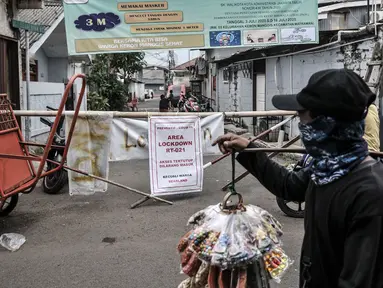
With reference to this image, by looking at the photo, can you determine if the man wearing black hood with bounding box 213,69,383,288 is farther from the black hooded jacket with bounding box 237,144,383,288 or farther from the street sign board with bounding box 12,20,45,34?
the street sign board with bounding box 12,20,45,34

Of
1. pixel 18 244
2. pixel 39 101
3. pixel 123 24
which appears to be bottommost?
pixel 18 244

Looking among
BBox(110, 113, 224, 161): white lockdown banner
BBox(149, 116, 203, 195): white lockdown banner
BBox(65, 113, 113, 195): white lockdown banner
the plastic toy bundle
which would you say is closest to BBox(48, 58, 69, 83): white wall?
BBox(110, 113, 224, 161): white lockdown banner

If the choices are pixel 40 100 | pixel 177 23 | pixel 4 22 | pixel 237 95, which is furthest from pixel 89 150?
pixel 237 95

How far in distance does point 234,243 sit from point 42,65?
48.3 feet

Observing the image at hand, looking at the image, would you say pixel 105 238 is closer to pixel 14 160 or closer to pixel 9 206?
pixel 14 160

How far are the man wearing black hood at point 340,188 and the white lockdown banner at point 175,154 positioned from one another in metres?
4.53

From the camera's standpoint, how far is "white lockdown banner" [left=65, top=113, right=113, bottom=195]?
583cm

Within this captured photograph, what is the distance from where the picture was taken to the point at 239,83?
770 inches

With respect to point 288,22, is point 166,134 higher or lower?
lower

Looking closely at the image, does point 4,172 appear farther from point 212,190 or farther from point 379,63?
point 379,63

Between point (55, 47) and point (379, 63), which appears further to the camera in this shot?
point (55, 47)

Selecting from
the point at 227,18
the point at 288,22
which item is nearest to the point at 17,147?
the point at 227,18

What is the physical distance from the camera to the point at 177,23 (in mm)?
8016

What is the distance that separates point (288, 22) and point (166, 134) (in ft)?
12.2
